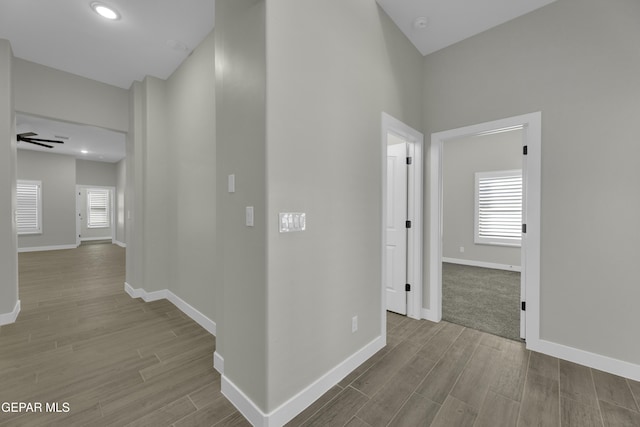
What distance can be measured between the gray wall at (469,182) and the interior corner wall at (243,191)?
5.51 metres

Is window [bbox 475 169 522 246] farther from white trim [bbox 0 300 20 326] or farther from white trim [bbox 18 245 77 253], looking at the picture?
white trim [bbox 18 245 77 253]

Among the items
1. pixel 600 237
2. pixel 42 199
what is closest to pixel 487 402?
pixel 600 237

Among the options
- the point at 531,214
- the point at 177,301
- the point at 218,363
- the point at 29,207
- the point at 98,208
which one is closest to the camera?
the point at 218,363

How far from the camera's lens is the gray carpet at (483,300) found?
2996 mm

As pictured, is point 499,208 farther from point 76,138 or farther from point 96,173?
point 96,173

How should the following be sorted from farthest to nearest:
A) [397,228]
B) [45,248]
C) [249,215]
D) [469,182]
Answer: [45,248] < [469,182] < [397,228] < [249,215]

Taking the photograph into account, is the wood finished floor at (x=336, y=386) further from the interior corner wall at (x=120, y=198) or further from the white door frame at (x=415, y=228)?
the interior corner wall at (x=120, y=198)

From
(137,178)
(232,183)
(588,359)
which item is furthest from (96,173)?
(588,359)

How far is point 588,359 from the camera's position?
2193 millimetres

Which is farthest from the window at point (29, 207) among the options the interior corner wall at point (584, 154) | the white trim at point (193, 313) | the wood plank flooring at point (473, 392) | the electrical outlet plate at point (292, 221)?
the interior corner wall at point (584, 154)

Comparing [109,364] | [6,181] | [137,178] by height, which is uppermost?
[137,178]

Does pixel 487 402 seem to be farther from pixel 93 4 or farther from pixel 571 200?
pixel 93 4

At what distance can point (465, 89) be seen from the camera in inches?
112

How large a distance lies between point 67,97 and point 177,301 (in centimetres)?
316
